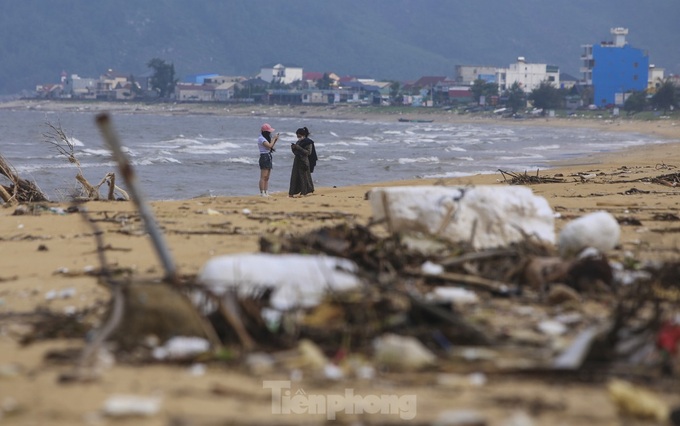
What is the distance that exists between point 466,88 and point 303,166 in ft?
410

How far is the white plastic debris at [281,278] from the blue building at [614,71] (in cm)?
11128

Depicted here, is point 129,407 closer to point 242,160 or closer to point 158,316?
point 158,316

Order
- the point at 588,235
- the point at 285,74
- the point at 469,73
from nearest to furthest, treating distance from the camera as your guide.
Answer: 1. the point at 588,235
2. the point at 469,73
3. the point at 285,74

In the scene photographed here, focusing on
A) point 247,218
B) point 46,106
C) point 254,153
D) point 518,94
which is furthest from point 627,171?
point 46,106

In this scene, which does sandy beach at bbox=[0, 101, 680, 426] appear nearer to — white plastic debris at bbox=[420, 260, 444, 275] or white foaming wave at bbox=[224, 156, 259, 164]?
white plastic debris at bbox=[420, 260, 444, 275]

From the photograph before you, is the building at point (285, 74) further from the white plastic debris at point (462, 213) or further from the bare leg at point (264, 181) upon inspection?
the white plastic debris at point (462, 213)

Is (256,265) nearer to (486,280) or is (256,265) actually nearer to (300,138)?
(486,280)

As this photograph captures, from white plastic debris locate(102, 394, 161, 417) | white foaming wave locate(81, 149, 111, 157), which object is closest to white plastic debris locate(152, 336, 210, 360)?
white plastic debris locate(102, 394, 161, 417)

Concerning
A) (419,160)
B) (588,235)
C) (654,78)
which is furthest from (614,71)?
(588,235)

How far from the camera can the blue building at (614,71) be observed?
114625mm

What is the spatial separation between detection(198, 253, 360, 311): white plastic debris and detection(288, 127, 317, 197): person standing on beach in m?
8.92

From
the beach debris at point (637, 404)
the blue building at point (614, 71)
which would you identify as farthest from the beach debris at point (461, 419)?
the blue building at point (614, 71)

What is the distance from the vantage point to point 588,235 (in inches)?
241

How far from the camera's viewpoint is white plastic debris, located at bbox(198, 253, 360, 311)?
4.53 metres
